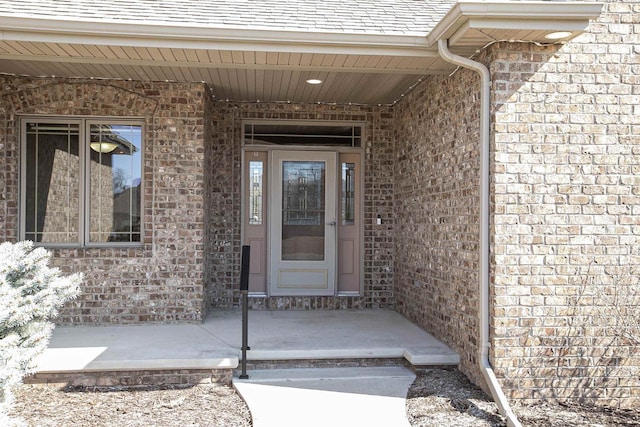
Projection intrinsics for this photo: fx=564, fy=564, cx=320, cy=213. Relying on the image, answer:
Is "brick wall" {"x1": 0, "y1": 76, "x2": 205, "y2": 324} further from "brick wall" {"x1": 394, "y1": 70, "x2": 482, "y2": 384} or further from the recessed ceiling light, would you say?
the recessed ceiling light

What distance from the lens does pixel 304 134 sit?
7.50 meters

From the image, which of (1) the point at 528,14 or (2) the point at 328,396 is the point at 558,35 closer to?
(1) the point at 528,14

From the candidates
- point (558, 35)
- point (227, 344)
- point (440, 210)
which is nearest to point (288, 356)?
point (227, 344)

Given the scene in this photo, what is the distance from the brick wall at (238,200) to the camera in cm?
732

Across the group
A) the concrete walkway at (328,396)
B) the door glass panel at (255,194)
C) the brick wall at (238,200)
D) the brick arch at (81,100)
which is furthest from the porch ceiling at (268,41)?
the concrete walkway at (328,396)

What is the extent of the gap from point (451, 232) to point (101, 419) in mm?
3362

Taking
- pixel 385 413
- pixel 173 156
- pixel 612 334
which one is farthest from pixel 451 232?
pixel 173 156

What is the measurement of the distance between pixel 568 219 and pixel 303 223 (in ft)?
A: 12.3

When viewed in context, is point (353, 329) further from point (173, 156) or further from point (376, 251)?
point (173, 156)

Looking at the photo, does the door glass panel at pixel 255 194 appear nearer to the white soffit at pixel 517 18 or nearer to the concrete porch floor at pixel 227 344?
the concrete porch floor at pixel 227 344

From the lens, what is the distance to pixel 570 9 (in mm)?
4090

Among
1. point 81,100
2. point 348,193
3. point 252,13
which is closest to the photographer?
point 252,13

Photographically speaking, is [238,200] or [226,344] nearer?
[226,344]

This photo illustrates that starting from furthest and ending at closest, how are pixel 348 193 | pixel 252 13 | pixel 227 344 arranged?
pixel 348 193, pixel 227 344, pixel 252 13
